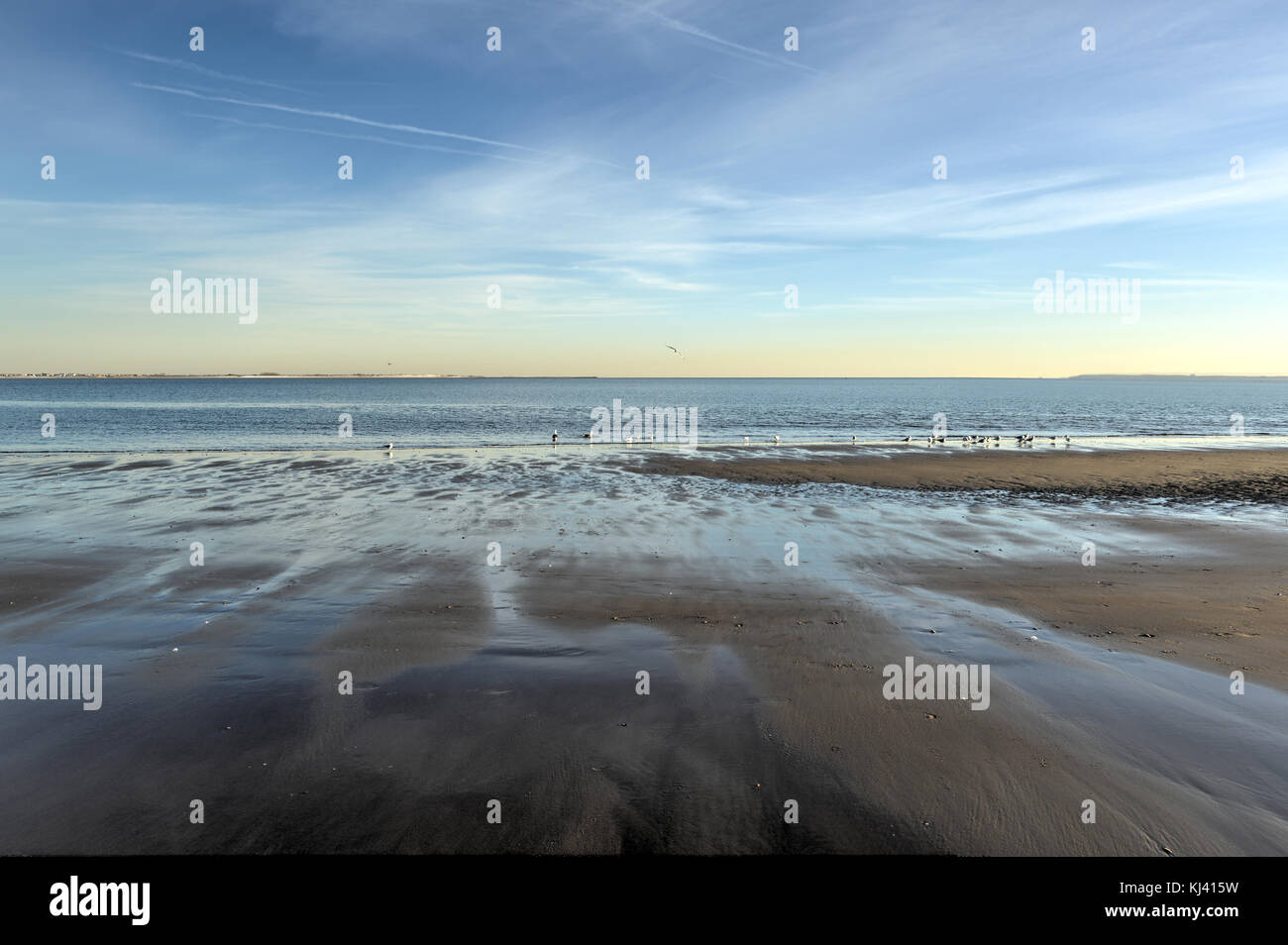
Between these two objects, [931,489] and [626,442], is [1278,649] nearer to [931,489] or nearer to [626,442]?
[931,489]

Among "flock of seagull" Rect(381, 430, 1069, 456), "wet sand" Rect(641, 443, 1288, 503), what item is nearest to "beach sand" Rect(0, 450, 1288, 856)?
"wet sand" Rect(641, 443, 1288, 503)

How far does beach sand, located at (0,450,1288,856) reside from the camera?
19.7 ft

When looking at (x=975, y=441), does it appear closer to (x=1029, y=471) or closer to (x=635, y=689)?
(x=1029, y=471)

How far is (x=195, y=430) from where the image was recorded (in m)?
55.6

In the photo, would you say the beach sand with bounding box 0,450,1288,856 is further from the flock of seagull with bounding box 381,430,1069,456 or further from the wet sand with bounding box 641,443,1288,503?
the flock of seagull with bounding box 381,430,1069,456

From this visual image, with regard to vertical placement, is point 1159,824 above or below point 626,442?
below

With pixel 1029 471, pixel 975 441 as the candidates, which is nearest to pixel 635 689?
pixel 1029 471

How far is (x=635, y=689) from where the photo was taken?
875 cm
